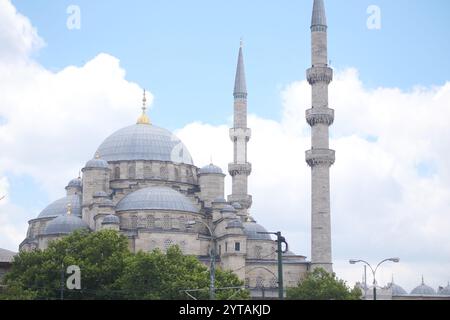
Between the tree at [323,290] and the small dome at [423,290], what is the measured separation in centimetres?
5059

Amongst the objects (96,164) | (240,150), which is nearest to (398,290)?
(240,150)

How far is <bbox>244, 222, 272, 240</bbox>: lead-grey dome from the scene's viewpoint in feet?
224

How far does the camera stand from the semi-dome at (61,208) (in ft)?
230

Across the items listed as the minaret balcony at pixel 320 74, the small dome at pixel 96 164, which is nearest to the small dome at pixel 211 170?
the small dome at pixel 96 164

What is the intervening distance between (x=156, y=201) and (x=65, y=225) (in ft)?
23.2

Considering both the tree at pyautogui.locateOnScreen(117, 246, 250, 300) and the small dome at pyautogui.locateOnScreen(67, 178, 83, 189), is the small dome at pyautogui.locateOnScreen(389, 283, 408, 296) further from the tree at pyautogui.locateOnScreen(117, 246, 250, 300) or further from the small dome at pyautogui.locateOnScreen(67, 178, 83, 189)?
the tree at pyautogui.locateOnScreen(117, 246, 250, 300)

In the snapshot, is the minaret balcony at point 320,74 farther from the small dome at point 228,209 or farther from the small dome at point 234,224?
the small dome at point 228,209

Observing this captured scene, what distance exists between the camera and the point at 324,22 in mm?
64250

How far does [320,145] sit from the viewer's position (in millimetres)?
62312

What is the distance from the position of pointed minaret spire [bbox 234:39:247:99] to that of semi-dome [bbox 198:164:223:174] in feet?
23.8

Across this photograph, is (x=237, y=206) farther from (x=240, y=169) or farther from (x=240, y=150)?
(x=240, y=150)

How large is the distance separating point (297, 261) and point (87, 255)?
781 inches
